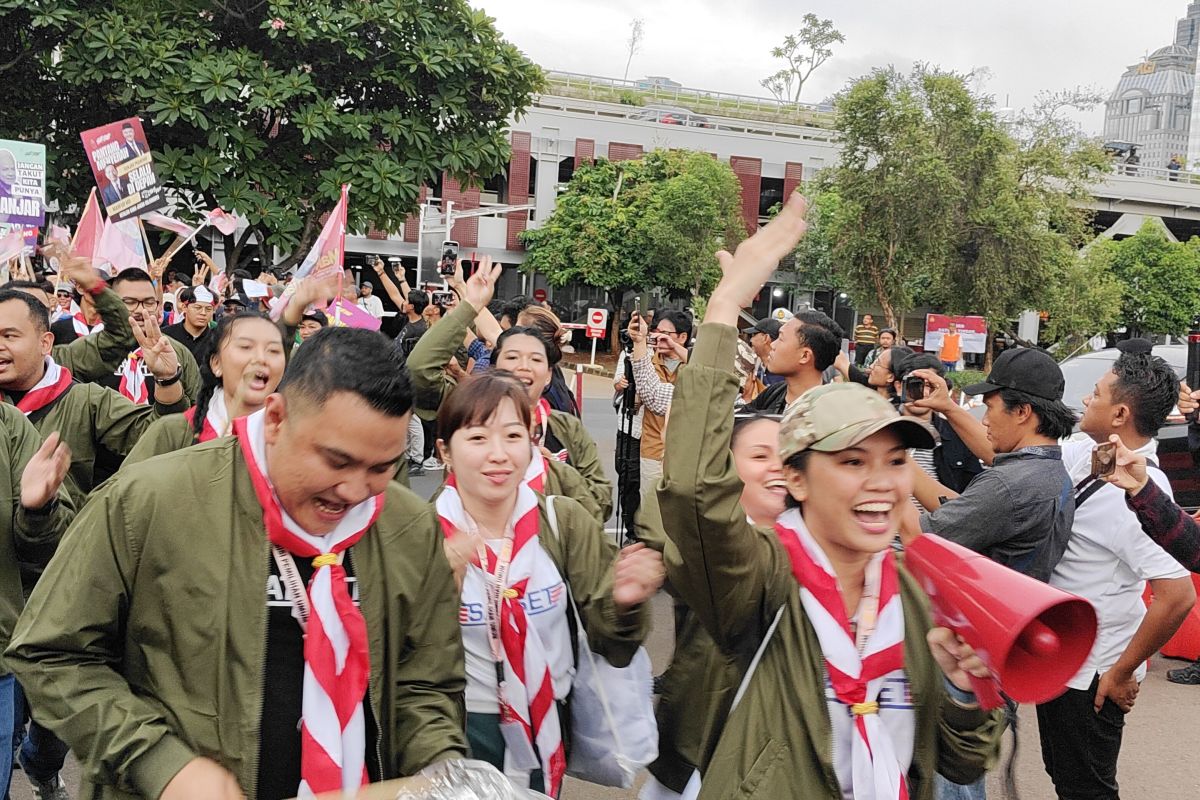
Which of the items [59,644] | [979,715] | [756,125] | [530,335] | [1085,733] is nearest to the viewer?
[59,644]

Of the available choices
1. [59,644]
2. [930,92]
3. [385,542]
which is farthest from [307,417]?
[930,92]

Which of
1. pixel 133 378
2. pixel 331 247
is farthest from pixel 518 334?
pixel 331 247

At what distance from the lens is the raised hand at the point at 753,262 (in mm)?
2068

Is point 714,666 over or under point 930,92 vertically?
under

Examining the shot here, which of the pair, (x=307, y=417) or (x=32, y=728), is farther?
(x=32, y=728)

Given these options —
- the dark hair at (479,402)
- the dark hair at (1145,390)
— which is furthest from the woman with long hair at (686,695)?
the dark hair at (1145,390)

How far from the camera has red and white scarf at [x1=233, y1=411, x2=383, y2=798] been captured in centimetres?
205

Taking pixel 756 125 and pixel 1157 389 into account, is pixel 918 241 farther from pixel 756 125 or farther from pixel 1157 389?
pixel 1157 389

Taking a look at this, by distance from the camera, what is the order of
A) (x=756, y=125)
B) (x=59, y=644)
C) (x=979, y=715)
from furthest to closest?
(x=756, y=125) → (x=979, y=715) → (x=59, y=644)

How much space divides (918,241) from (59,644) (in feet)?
88.3

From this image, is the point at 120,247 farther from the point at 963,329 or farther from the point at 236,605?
the point at 963,329

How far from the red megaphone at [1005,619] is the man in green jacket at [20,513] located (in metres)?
2.37

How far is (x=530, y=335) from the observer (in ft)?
15.2

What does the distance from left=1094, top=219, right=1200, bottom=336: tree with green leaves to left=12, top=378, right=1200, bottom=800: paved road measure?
115 feet
